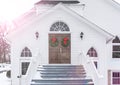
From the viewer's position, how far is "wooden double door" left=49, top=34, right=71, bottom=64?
15.8 m

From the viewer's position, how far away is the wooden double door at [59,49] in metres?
15.8

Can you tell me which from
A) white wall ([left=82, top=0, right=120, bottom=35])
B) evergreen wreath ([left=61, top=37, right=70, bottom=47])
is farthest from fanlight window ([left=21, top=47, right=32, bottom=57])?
white wall ([left=82, top=0, right=120, bottom=35])

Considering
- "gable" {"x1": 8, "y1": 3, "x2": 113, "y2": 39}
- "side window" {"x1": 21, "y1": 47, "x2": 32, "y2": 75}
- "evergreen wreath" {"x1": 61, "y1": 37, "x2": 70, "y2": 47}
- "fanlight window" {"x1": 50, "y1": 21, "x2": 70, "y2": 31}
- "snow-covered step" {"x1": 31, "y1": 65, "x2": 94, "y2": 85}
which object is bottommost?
"snow-covered step" {"x1": 31, "y1": 65, "x2": 94, "y2": 85}

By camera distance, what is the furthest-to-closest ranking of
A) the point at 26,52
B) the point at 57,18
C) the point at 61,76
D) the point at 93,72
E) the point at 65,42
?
1. the point at 26,52
2. the point at 65,42
3. the point at 57,18
4. the point at 61,76
5. the point at 93,72

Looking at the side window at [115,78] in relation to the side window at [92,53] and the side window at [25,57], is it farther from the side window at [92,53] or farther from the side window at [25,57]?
the side window at [25,57]

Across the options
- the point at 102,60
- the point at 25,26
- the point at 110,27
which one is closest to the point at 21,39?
the point at 25,26

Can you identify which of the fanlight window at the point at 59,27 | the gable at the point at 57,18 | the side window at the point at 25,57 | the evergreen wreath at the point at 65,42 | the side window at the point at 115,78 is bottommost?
the side window at the point at 115,78

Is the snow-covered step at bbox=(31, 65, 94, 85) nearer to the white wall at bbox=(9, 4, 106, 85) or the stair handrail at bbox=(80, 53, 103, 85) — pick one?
the stair handrail at bbox=(80, 53, 103, 85)

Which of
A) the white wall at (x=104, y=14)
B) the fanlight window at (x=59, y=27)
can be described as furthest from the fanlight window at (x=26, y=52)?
the white wall at (x=104, y=14)

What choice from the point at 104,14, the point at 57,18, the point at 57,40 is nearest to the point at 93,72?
the point at 57,40

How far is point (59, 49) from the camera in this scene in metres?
16.1

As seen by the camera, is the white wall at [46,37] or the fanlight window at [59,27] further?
the fanlight window at [59,27]

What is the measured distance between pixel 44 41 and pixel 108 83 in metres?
6.85

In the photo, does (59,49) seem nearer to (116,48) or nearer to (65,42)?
(65,42)
